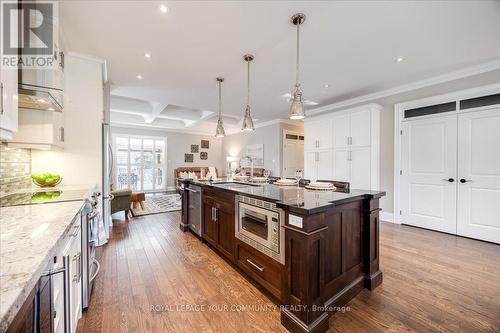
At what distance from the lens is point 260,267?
1911 millimetres

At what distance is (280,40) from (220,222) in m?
2.40

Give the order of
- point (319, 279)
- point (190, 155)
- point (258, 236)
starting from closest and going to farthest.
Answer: point (319, 279), point (258, 236), point (190, 155)

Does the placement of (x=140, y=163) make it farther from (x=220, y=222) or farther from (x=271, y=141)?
(x=220, y=222)

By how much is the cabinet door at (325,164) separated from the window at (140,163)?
21.9 feet

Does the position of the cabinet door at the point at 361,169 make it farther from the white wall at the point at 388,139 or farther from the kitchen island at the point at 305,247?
the kitchen island at the point at 305,247

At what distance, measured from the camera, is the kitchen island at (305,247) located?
56.7 inches

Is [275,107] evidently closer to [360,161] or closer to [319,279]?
[360,161]

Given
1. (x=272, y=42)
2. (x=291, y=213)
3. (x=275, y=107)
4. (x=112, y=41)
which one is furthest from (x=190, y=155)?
(x=291, y=213)

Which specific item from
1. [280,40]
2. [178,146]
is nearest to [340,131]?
[280,40]

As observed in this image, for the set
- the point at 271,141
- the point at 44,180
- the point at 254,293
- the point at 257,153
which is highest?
the point at 271,141

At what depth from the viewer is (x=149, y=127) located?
331 inches

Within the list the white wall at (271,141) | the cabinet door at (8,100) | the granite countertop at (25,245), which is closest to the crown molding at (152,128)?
the white wall at (271,141)

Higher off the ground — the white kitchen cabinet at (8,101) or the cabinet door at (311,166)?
the white kitchen cabinet at (8,101)

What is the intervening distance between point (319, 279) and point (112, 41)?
347 cm
